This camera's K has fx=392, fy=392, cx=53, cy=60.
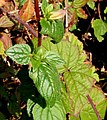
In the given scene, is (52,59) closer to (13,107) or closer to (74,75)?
(74,75)

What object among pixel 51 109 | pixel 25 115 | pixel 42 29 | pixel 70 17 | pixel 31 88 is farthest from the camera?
pixel 70 17

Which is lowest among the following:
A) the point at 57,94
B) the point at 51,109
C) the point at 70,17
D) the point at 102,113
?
the point at 102,113

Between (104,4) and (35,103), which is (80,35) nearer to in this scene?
(104,4)

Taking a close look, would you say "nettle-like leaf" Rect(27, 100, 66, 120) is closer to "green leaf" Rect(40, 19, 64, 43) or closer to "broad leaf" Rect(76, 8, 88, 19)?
"green leaf" Rect(40, 19, 64, 43)

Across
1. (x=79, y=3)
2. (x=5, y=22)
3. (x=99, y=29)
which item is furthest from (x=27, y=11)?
(x=99, y=29)

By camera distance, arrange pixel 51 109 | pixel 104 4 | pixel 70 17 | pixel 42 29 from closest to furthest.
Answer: pixel 42 29
pixel 51 109
pixel 70 17
pixel 104 4

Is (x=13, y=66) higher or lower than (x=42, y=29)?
lower

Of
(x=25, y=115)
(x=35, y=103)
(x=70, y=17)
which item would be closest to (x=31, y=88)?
(x=35, y=103)
